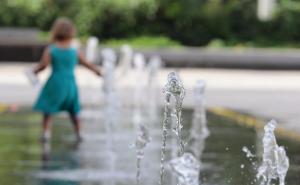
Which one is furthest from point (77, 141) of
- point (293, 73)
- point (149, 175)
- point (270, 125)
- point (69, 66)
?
point (293, 73)

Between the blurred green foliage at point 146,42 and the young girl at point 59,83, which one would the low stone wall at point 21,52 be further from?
the young girl at point 59,83

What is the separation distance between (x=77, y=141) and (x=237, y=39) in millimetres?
23186

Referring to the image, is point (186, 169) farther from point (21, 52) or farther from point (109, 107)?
point (21, 52)

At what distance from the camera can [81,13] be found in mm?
33375

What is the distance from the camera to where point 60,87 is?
11.4 metres

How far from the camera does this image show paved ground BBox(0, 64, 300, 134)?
16.7 metres

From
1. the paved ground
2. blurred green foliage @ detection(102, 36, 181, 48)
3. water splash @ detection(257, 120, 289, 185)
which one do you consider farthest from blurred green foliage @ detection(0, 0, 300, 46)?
water splash @ detection(257, 120, 289, 185)

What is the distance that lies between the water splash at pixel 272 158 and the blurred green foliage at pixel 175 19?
25674 mm

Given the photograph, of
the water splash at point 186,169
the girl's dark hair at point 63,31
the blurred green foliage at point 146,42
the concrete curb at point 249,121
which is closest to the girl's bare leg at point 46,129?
the girl's dark hair at point 63,31

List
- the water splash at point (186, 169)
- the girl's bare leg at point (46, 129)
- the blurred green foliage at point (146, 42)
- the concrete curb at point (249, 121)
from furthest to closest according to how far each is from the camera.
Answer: the blurred green foliage at point (146, 42)
the concrete curb at point (249, 121)
the girl's bare leg at point (46, 129)
the water splash at point (186, 169)

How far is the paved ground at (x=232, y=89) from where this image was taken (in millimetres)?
16688

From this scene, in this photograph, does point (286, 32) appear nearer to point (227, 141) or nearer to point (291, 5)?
point (291, 5)

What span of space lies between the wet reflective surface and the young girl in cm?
32

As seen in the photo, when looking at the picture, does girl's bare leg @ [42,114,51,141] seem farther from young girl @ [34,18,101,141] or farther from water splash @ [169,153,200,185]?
water splash @ [169,153,200,185]
